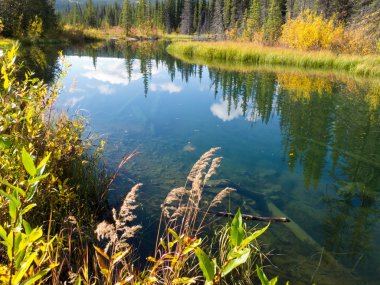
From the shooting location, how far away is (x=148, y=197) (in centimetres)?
552

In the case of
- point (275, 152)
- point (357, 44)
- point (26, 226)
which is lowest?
point (275, 152)

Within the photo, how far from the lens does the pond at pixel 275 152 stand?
443 cm

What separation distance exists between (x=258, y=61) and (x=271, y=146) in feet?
63.4

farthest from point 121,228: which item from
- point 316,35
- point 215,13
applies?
point 215,13

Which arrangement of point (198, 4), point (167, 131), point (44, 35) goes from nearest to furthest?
point (167, 131) < point (44, 35) < point (198, 4)

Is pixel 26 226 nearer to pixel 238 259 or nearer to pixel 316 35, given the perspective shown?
pixel 238 259

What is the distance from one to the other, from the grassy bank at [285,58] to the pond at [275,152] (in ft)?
20.4

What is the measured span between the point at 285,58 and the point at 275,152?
19.3m

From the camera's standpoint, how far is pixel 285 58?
2514 cm

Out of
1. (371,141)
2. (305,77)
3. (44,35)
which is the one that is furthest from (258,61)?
(44,35)

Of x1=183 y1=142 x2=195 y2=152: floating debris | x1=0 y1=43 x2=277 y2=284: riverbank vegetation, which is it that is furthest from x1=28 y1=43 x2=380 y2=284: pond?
x1=0 y1=43 x2=277 y2=284: riverbank vegetation

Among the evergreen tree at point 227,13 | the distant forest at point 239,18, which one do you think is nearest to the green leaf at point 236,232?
the distant forest at point 239,18

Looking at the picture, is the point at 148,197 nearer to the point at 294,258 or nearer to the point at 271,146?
the point at 294,258

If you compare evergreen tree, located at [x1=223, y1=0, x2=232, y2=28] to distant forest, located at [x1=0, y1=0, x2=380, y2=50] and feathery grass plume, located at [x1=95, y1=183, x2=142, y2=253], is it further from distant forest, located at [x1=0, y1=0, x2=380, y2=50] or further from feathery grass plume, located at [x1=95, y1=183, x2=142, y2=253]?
feathery grass plume, located at [x1=95, y1=183, x2=142, y2=253]
